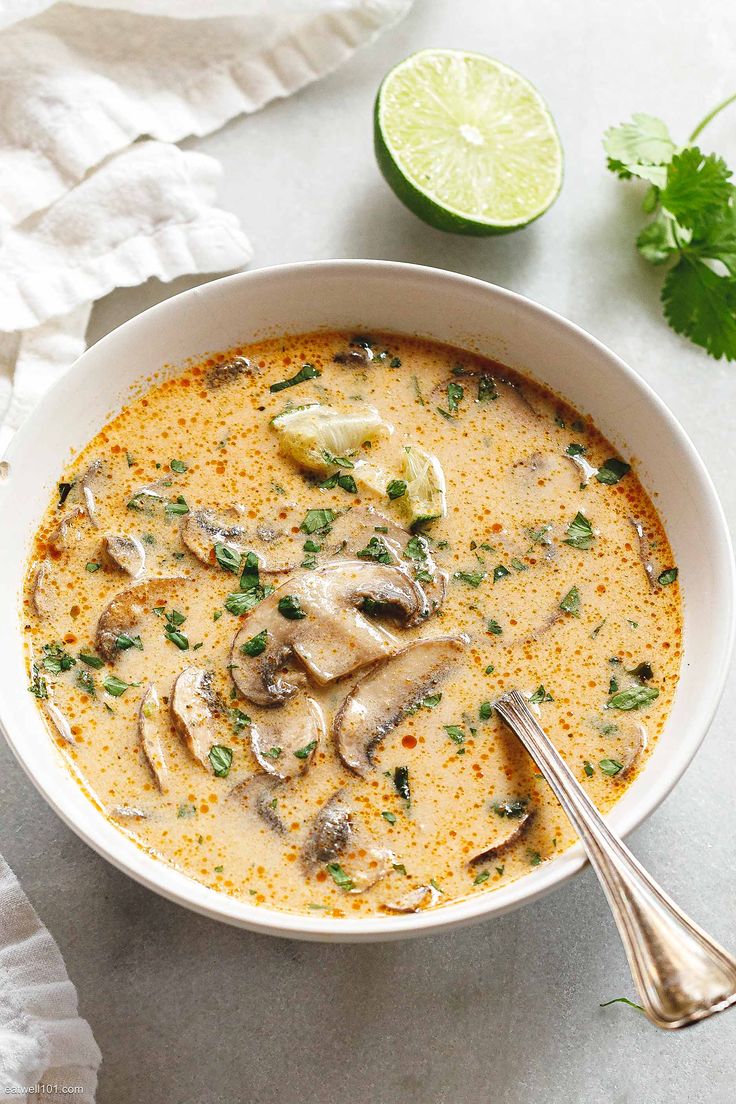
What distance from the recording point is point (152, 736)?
2.84 meters

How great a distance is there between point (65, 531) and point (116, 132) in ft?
4.55

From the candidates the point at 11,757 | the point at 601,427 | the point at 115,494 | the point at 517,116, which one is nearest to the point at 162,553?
the point at 115,494

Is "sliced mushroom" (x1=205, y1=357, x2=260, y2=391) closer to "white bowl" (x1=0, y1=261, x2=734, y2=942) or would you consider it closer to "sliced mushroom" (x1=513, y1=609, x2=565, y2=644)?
"white bowl" (x1=0, y1=261, x2=734, y2=942)

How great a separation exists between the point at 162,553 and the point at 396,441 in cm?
76

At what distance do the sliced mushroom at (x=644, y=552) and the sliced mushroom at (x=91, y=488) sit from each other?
61.3 inches

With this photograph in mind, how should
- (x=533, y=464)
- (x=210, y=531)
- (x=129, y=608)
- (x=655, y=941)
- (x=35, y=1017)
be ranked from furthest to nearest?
(x=533, y=464)
(x=210, y=531)
(x=129, y=608)
(x=35, y=1017)
(x=655, y=941)

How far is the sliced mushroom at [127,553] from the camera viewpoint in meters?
3.00

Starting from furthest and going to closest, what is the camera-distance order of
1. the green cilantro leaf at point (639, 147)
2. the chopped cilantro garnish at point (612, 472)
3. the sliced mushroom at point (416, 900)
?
the green cilantro leaf at point (639, 147), the chopped cilantro garnish at point (612, 472), the sliced mushroom at point (416, 900)

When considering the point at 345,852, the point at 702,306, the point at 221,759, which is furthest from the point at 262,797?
the point at 702,306

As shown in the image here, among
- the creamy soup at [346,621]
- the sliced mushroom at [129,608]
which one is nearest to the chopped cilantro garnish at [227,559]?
the creamy soup at [346,621]

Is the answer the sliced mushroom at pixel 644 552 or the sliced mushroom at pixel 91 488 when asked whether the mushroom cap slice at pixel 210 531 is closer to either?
the sliced mushroom at pixel 91 488

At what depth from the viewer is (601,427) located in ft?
10.7

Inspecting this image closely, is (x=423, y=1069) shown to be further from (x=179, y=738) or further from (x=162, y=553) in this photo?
(x=162, y=553)

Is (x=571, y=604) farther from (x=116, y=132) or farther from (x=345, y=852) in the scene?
(x=116, y=132)
